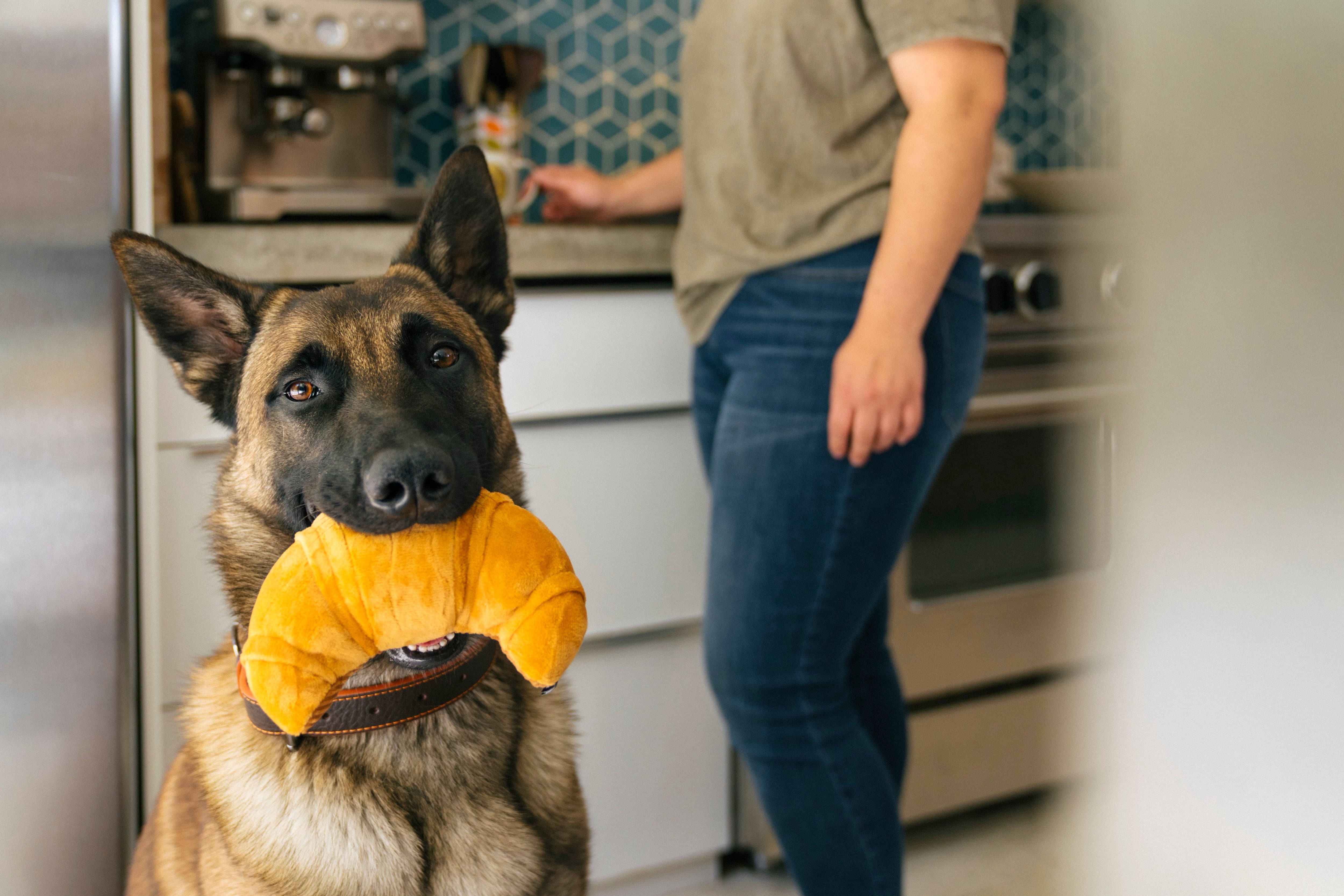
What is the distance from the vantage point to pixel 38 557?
0.63 meters

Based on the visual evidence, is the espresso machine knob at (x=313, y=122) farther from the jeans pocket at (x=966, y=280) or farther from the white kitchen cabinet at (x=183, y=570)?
the jeans pocket at (x=966, y=280)

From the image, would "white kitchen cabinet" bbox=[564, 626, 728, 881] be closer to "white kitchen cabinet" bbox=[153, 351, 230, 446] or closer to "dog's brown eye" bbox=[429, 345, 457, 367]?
"white kitchen cabinet" bbox=[153, 351, 230, 446]

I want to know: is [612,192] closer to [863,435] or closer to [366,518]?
[863,435]

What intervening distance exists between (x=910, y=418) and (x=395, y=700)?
1.88ft

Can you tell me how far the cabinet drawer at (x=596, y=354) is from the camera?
1.31 m

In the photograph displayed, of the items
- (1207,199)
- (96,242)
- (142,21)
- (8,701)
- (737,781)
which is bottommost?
(737,781)

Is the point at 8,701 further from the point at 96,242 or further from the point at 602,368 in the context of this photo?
the point at 602,368

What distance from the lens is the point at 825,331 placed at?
3.14 ft

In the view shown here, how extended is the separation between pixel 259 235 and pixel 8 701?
0.68 metres

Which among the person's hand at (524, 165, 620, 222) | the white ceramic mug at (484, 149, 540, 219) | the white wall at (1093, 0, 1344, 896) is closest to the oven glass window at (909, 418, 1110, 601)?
the person's hand at (524, 165, 620, 222)

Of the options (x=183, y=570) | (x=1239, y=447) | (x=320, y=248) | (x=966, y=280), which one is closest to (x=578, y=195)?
(x=320, y=248)

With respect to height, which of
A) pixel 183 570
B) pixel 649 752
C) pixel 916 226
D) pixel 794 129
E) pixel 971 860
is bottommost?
pixel 971 860

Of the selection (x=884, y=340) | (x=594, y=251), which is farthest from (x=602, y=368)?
(x=884, y=340)

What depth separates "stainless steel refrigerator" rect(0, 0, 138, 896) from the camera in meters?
0.56
